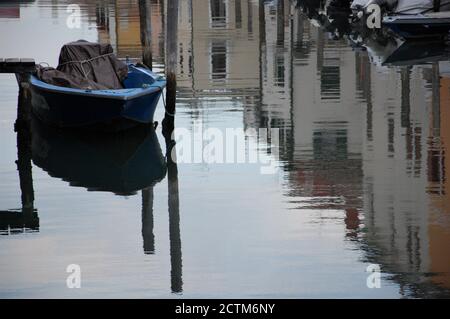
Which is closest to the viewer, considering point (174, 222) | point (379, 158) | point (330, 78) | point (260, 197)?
point (174, 222)

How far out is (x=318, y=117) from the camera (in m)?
24.0

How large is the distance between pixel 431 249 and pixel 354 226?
1850mm

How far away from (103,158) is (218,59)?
14059mm

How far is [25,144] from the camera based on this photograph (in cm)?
2228

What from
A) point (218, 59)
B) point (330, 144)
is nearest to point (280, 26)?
point (218, 59)

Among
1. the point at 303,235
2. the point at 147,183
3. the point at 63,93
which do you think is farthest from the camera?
the point at 63,93

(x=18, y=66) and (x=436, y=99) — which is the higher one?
(x=18, y=66)

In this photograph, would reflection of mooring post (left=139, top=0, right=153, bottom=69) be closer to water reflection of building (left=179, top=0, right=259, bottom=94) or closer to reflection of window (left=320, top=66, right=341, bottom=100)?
water reflection of building (left=179, top=0, right=259, bottom=94)

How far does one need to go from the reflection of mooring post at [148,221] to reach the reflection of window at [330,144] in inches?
119

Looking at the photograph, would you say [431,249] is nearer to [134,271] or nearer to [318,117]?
[134,271]

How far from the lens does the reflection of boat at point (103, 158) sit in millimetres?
19203

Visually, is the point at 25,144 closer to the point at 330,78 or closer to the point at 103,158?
the point at 103,158

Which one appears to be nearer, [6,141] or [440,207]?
[440,207]
